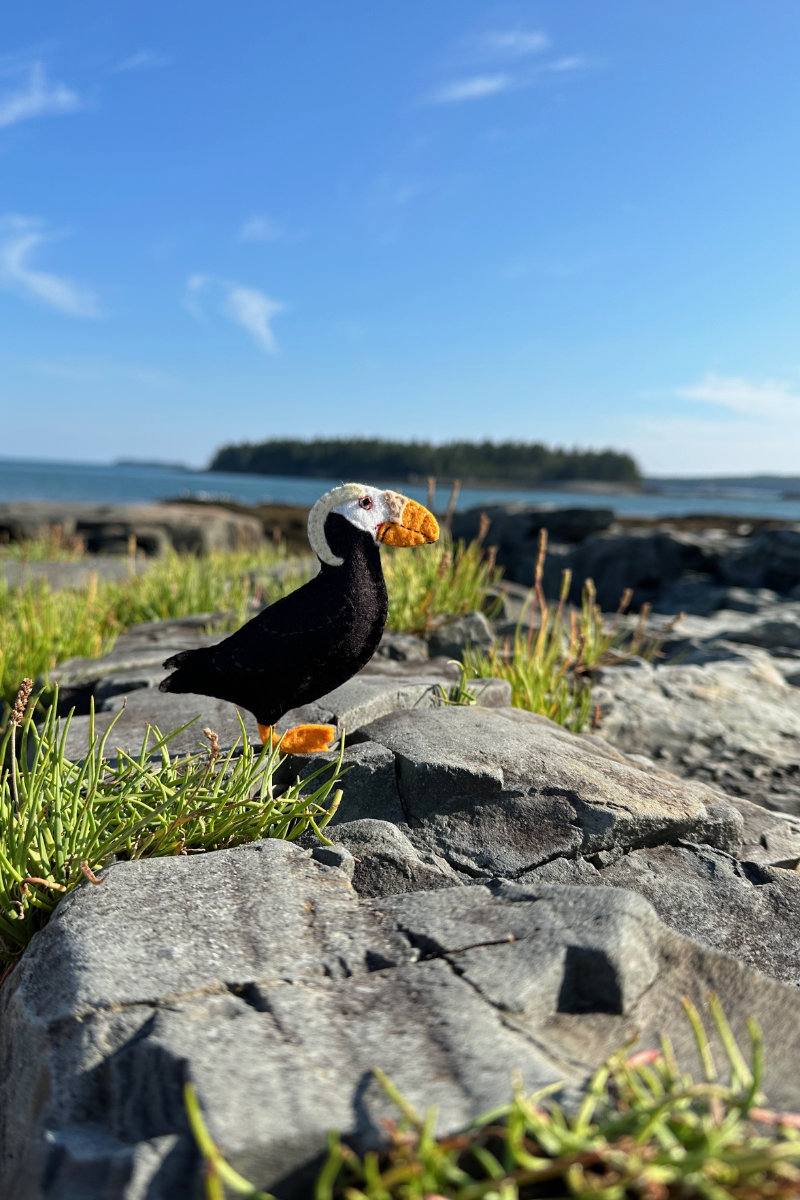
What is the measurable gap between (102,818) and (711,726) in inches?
148

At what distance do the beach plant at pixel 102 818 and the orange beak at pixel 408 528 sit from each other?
35.2 inches

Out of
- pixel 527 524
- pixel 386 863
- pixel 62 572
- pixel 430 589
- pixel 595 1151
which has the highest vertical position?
pixel 527 524

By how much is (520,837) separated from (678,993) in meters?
1.07

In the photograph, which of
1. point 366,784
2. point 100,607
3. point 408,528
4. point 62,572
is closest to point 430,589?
point 408,528

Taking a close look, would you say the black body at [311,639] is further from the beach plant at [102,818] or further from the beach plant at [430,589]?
the beach plant at [430,589]

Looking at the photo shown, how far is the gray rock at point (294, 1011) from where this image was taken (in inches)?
59.9

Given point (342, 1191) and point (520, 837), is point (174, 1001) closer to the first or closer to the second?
point (342, 1191)

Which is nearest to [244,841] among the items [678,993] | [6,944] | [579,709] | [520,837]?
[6,944]

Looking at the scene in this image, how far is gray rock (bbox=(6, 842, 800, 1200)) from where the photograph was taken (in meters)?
1.52

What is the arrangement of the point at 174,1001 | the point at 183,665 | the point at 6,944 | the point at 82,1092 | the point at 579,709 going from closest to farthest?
1. the point at 82,1092
2. the point at 174,1001
3. the point at 6,944
4. the point at 183,665
5. the point at 579,709

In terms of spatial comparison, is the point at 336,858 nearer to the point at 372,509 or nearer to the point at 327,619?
the point at 327,619

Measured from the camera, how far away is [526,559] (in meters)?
15.9

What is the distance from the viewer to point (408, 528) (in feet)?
10.3

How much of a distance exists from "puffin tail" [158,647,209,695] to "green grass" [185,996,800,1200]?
74.3 inches
